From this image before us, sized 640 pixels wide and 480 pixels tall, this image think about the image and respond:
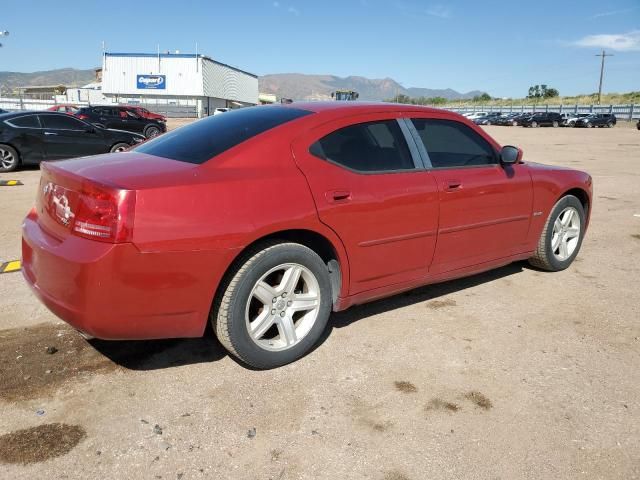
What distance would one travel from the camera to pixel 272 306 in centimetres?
302

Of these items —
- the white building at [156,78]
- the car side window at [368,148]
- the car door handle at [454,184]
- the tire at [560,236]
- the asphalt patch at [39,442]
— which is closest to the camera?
the asphalt patch at [39,442]

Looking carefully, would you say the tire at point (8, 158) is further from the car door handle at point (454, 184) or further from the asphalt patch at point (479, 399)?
the asphalt patch at point (479, 399)

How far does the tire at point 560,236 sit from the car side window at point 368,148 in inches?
73.4

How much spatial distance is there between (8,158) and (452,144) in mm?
10489

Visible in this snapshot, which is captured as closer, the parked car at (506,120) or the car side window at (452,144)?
the car side window at (452,144)

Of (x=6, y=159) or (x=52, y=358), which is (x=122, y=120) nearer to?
(x=6, y=159)

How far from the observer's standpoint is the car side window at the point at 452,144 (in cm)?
380

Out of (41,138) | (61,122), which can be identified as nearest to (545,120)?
(61,122)

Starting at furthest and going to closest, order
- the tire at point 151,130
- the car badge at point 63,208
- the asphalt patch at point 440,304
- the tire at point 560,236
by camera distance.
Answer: the tire at point 151,130 → the tire at point 560,236 → the asphalt patch at point 440,304 → the car badge at point 63,208

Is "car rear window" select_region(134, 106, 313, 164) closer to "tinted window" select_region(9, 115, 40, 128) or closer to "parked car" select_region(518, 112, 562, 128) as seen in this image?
"tinted window" select_region(9, 115, 40, 128)

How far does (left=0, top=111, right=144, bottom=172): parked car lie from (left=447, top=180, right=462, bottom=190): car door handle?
9.19 meters

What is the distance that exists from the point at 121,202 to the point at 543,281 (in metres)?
3.78

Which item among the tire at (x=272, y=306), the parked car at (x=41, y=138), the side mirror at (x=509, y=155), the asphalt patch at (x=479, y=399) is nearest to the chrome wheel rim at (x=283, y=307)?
the tire at (x=272, y=306)

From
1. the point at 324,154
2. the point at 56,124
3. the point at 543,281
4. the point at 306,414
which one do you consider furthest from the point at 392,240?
the point at 56,124
